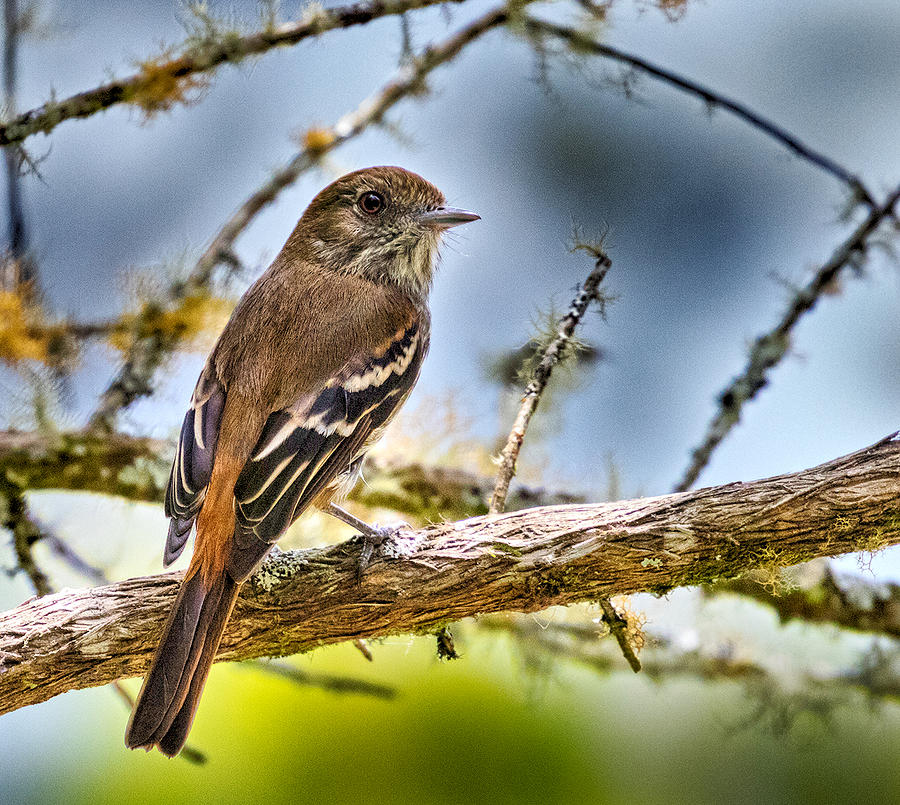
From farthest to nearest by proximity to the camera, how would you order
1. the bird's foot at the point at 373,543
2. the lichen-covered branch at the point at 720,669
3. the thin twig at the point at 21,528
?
the lichen-covered branch at the point at 720,669
the thin twig at the point at 21,528
the bird's foot at the point at 373,543

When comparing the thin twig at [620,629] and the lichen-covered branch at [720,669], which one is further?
the lichen-covered branch at [720,669]

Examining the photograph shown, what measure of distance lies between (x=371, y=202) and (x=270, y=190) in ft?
1.25

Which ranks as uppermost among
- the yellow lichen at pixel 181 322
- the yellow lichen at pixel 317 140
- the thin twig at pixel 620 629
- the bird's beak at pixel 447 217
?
the yellow lichen at pixel 317 140

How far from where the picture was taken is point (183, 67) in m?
2.29

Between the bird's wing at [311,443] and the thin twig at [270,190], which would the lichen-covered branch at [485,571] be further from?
the thin twig at [270,190]

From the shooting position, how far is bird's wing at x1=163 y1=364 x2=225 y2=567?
202 cm

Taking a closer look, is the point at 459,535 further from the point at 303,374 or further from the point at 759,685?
the point at 759,685

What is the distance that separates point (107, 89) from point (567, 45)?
1153 millimetres

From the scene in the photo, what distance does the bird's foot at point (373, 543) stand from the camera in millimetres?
2014

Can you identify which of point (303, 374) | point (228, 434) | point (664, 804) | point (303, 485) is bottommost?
point (664, 804)

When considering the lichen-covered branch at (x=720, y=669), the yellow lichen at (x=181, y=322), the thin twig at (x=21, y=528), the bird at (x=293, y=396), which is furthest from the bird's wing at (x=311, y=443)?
the lichen-covered branch at (x=720, y=669)

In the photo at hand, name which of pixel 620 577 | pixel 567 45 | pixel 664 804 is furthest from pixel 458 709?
pixel 567 45

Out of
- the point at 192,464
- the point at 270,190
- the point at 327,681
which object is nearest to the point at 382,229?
the point at 270,190

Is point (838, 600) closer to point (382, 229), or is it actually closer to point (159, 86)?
point (382, 229)
